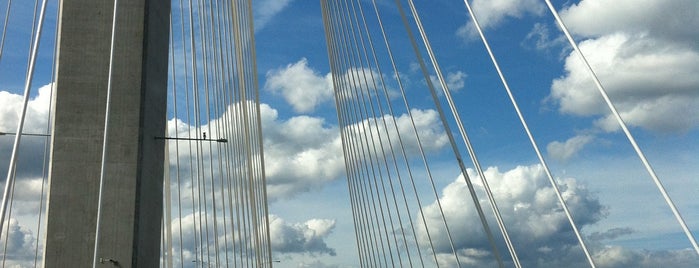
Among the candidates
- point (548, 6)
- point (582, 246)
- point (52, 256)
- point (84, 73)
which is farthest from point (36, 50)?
point (582, 246)

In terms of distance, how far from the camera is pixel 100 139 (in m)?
6.84

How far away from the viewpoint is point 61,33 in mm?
6875

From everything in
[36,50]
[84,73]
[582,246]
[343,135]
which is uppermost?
[343,135]

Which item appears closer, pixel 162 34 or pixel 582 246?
pixel 582 246

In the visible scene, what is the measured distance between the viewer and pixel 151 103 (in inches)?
281

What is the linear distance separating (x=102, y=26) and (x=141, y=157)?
1248mm

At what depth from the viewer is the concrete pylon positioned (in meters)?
6.69

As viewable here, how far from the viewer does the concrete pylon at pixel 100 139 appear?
6.69m

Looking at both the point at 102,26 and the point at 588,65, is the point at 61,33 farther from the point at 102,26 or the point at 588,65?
the point at 588,65

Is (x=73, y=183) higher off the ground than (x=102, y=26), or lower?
lower

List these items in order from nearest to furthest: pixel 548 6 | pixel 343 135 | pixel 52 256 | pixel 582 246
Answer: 1. pixel 582 246
2. pixel 548 6
3. pixel 52 256
4. pixel 343 135

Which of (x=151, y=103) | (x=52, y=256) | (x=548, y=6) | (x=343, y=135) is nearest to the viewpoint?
(x=548, y=6)

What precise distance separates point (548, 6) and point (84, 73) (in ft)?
13.4

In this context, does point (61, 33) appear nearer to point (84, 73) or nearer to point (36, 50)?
point (84, 73)
